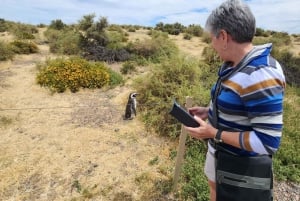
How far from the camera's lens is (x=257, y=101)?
4.55 ft

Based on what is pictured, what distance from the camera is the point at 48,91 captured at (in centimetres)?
781

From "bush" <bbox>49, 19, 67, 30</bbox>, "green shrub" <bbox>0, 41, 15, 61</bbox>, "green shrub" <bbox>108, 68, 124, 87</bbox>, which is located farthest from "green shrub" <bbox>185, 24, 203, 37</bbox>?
"green shrub" <bbox>108, 68, 124, 87</bbox>

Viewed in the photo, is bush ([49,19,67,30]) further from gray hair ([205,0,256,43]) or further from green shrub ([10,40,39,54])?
gray hair ([205,0,256,43])

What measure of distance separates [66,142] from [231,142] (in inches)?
161

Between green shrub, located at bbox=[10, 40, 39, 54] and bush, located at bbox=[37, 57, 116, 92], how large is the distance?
464 cm

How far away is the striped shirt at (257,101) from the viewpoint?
139 centimetres

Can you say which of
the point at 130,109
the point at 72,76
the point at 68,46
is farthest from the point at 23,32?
the point at 130,109

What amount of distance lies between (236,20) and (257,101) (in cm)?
39

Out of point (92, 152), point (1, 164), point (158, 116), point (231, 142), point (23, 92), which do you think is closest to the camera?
point (231, 142)

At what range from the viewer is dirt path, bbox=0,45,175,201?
12.9 feet

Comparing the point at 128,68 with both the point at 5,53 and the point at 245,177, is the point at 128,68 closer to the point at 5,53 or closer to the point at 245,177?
the point at 5,53

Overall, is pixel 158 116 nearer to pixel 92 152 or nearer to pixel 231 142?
pixel 92 152

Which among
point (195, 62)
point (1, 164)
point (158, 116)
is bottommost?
point (1, 164)

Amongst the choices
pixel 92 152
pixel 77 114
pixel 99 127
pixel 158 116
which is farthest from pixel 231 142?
pixel 77 114
